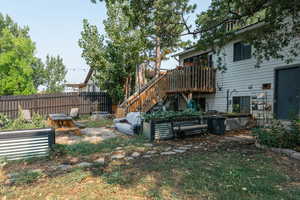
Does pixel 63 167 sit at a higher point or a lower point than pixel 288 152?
lower

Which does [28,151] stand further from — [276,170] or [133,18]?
[276,170]

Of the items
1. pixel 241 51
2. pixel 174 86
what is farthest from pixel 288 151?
pixel 174 86

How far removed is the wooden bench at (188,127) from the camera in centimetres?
574

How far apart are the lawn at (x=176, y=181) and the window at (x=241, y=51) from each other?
244 inches

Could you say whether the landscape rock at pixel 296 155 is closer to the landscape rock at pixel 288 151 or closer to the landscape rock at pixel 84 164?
the landscape rock at pixel 288 151

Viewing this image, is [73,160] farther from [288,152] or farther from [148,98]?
[148,98]

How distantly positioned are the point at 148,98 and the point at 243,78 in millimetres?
5175

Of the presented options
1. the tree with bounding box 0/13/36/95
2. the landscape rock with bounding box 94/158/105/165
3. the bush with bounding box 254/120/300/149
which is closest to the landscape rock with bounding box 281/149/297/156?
the bush with bounding box 254/120/300/149

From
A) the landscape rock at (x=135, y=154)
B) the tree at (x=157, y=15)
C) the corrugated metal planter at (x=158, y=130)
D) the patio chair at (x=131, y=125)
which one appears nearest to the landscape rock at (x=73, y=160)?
the landscape rock at (x=135, y=154)

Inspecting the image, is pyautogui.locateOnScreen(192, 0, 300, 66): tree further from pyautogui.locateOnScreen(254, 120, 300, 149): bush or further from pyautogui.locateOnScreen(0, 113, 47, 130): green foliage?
pyautogui.locateOnScreen(0, 113, 47, 130): green foliage

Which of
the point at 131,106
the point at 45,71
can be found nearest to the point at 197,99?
the point at 131,106

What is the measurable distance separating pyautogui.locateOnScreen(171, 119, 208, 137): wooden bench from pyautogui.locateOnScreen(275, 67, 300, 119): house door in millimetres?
3408

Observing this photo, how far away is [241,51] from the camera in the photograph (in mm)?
8883

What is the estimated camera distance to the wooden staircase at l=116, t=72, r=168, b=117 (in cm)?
1045
